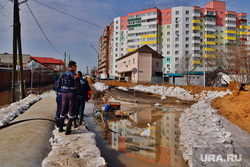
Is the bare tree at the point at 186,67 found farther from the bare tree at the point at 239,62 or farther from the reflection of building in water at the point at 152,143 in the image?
the reflection of building in water at the point at 152,143

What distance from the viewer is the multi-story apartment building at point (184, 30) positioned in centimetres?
5575

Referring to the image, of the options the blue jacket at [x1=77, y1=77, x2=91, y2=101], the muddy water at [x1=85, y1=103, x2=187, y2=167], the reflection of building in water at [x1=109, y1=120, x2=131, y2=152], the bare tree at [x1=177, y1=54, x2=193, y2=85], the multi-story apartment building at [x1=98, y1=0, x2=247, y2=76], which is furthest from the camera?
the multi-story apartment building at [x1=98, y1=0, x2=247, y2=76]

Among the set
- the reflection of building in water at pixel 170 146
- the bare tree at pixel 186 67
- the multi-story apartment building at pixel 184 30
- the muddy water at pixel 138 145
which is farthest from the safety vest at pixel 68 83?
the multi-story apartment building at pixel 184 30

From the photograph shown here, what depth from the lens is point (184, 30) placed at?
2207 inches

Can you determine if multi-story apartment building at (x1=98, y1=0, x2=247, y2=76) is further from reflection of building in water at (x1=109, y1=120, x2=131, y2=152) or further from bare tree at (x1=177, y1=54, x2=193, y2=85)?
reflection of building in water at (x1=109, y1=120, x2=131, y2=152)

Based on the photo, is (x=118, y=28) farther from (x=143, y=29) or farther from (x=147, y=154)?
(x=147, y=154)

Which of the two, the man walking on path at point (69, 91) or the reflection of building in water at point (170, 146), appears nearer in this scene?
the reflection of building in water at point (170, 146)

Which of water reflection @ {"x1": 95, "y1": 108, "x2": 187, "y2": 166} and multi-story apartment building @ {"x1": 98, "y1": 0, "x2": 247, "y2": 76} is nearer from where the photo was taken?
water reflection @ {"x1": 95, "y1": 108, "x2": 187, "y2": 166}

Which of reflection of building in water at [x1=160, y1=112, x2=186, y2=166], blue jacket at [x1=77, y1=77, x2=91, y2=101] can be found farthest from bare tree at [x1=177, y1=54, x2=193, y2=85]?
blue jacket at [x1=77, y1=77, x2=91, y2=101]

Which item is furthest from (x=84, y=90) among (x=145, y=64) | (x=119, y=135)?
(x=145, y=64)

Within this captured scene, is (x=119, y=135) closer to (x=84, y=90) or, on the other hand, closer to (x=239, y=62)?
(x=84, y=90)

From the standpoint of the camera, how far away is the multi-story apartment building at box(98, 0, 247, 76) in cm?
5575

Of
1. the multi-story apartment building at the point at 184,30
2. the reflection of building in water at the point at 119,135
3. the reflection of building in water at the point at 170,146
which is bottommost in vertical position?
the reflection of building in water at the point at 170,146

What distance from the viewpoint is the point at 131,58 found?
3438 cm
